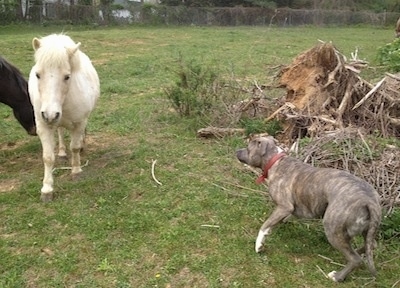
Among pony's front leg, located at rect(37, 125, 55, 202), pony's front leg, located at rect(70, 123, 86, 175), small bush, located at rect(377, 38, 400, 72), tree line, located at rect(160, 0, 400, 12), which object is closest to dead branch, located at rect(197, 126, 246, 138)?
pony's front leg, located at rect(70, 123, 86, 175)

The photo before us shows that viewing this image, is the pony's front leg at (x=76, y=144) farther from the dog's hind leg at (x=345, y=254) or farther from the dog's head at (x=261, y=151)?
the dog's hind leg at (x=345, y=254)

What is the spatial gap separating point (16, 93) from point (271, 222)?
4.18 metres

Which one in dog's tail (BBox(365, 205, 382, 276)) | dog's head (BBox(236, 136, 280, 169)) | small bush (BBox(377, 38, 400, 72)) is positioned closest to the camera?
dog's tail (BBox(365, 205, 382, 276))

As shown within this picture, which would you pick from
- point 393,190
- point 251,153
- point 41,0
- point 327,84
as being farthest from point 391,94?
point 41,0

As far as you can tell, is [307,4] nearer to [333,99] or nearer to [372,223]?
[333,99]

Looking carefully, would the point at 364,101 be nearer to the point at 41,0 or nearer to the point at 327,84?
the point at 327,84

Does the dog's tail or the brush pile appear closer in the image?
the dog's tail

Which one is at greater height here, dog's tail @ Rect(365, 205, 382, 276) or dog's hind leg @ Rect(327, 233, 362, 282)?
dog's tail @ Rect(365, 205, 382, 276)

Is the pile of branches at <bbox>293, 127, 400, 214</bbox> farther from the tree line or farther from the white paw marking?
the tree line

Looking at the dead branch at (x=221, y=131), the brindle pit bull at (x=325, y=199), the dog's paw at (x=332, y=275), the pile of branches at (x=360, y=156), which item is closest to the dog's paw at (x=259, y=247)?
the brindle pit bull at (x=325, y=199)

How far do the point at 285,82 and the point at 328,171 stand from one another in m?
3.39

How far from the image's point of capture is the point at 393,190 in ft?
15.3

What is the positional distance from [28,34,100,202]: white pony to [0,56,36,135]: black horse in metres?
1.15

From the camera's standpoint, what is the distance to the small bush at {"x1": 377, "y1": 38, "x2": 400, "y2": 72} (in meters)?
9.31
